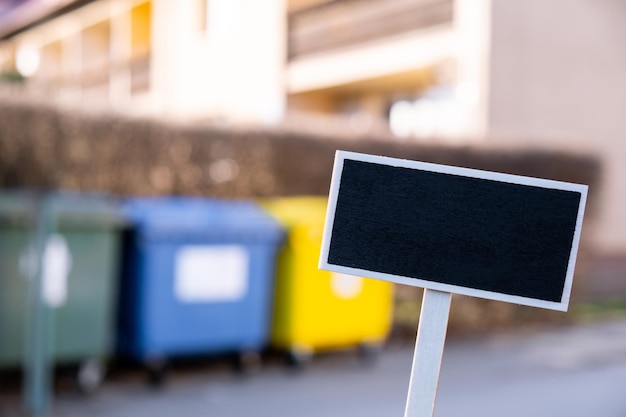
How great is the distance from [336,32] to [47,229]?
36.9ft

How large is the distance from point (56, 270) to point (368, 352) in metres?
3.00

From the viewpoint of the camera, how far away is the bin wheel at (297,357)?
6.83 meters

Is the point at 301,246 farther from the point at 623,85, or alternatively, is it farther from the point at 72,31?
the point at 72,31

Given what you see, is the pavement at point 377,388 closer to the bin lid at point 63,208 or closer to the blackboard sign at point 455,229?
the bin lid at point 63,208

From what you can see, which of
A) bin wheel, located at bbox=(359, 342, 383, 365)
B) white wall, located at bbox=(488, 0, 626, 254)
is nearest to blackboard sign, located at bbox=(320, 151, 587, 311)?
bin wheel, located at bbox=(359, 342, 383, 365)

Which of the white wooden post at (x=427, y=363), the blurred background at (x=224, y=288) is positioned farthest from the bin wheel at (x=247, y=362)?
the white wooden post at (x=427, y=363)

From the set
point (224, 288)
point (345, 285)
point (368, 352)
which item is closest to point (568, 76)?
point (368, 352)

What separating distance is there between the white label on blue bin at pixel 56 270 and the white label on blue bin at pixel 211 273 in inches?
32.7

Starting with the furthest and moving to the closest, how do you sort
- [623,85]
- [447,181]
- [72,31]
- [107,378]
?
[72,31], [623,85], [107,378], [447,181]

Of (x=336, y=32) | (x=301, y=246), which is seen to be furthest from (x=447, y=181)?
(x=336, y=32)

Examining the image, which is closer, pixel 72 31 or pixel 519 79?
pixel 519 79

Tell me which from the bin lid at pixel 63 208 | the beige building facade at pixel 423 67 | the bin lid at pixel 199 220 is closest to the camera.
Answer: the bin lid at pixel 63 208

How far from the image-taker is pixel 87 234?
571cm

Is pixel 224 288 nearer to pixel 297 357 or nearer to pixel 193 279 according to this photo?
pixel 193 279
